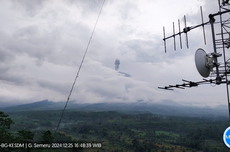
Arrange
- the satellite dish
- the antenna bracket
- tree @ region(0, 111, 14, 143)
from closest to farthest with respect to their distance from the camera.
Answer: the satellite dish, the antenna bracket, tree @ region(0, 111, 14, 143)

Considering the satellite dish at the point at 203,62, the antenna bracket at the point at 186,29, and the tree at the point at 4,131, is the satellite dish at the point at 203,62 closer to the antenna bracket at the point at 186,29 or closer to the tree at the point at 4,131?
the antenna bracket at the point at 186,29

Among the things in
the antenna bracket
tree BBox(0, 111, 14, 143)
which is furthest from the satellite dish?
tree BBox(0, 111, 14, 143)

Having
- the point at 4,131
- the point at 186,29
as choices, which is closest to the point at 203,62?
the point at 186,29

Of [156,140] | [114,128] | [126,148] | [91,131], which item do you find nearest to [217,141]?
[156,140]

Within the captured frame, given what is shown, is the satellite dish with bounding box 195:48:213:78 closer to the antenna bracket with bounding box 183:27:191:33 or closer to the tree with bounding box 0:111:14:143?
the antenna bracket with bounding box 183:27:191:33

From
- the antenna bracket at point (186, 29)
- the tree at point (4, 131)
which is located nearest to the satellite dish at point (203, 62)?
the antenna bracket at point (186, 29)

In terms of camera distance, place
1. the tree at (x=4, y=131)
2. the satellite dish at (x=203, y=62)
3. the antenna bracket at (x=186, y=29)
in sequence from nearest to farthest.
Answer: the satellite dish at (x=203, y=62) < the antenna bracket at (x=186, y=29) < the tree at (x=4, y=131)

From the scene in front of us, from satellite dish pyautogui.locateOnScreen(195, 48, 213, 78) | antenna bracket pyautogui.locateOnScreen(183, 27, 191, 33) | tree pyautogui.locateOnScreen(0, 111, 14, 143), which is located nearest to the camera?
satellite dish pyautogui.locateOnScreen(195, 48, 213, 78)

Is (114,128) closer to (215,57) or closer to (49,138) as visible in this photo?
(49,138)
